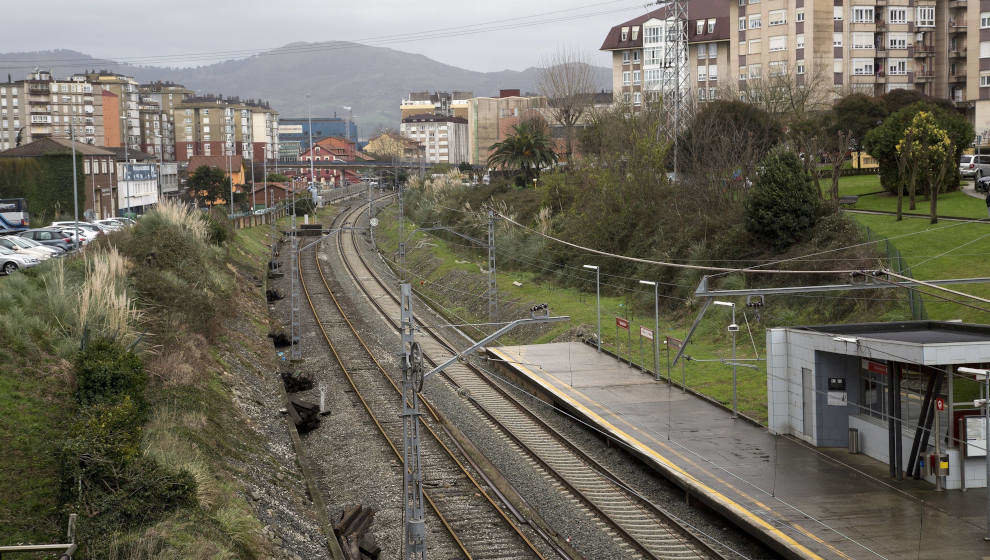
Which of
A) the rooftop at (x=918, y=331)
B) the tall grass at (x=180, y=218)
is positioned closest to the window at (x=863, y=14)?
the tall grass at (x=180, y=218)

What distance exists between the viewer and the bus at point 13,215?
48494mm

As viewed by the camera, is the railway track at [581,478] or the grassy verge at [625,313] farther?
the grassy verge at [625,313]

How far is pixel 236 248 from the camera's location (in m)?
52.8

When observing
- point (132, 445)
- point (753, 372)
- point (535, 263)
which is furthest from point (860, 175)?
point (132, 445)

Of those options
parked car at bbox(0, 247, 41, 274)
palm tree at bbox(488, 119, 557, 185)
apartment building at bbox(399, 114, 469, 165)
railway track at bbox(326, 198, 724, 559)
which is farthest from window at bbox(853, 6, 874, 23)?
apartment building at bbox(399, 114, 469, 165)

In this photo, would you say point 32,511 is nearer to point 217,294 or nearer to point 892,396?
point 892,396

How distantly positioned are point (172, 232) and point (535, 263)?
20.1m

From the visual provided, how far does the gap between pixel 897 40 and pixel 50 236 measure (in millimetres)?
62018

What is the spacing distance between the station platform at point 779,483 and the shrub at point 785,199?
1004 centimetres

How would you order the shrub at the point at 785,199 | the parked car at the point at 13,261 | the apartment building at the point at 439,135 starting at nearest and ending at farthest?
the parked car at the point at 13,261
the shrub at the point at 785,199
the apartment building at the point at 439,135

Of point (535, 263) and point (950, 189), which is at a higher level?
point (950, 189)

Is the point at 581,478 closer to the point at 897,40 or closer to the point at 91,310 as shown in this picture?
the point at 91,310

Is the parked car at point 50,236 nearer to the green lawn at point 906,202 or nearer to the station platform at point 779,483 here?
the station platform at point 779,483

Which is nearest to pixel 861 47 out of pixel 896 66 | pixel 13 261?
pixel 896 66
